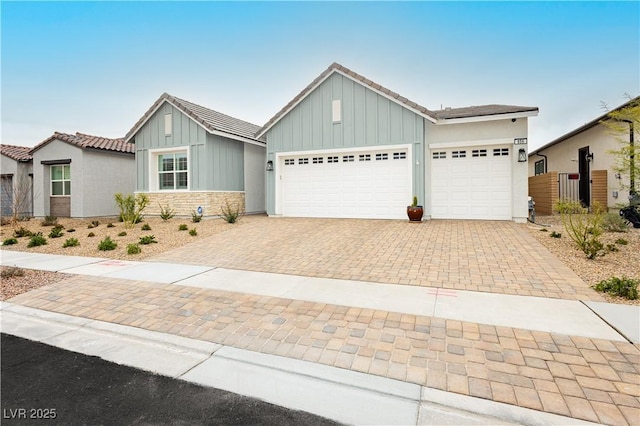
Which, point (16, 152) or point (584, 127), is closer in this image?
point (584, 127)

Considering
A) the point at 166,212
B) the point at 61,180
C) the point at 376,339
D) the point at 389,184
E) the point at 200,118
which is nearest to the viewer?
the point at 376,339

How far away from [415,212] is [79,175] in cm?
1768

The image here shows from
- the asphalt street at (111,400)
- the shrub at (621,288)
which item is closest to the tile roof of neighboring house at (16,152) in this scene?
the asphalt street at (111,400)

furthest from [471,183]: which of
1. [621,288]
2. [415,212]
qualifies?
[621,288]

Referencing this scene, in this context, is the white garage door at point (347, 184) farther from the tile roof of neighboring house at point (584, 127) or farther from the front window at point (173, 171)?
the tile roof of neighboring house at point (584, 127)

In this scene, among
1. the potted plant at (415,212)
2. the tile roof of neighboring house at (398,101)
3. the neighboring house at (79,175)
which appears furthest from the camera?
the neighboring house at (79,175)

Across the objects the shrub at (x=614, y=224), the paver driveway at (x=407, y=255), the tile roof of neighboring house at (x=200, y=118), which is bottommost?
the paver driveway at (x=407, y=255)

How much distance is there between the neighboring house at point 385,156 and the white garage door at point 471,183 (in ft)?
0.12

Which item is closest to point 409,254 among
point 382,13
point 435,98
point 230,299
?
point 230,299

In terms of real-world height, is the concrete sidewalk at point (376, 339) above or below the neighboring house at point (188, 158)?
below

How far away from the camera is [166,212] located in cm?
1562

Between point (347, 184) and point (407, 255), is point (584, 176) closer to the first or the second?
point (347, 184)

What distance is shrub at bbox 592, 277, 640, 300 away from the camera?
4957 millimetres

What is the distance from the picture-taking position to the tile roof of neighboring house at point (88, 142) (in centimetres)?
1764
